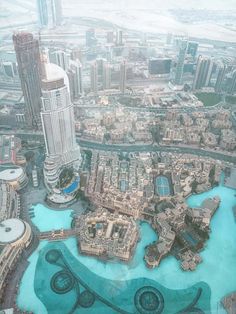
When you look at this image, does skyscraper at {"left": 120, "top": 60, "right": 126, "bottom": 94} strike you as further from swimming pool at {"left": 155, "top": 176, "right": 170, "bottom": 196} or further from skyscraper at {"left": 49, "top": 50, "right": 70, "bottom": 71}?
swimming pool at {"left": 155, "top": 176, "right": 170, "bottom": 196}

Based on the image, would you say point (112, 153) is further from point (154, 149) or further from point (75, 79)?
point (75, 79)

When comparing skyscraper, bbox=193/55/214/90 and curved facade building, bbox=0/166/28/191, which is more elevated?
skyscraper, bbox=193/55/214/90

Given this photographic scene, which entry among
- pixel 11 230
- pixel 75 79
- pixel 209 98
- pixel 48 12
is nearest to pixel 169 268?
pixel 11 230

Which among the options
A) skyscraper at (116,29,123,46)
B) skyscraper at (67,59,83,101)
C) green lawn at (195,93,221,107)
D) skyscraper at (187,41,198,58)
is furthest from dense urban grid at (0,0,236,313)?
skyscraper at (116,29,123,46)

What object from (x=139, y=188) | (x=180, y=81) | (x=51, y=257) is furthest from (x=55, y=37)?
(x=51, y=257)

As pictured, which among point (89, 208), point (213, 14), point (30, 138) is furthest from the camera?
point (213, 14)

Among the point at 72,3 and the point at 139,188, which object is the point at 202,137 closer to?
the point at 139,188

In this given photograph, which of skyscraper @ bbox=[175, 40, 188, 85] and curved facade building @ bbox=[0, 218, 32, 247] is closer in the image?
curved facade building @ bbox=[0, 218, 32, 247]
